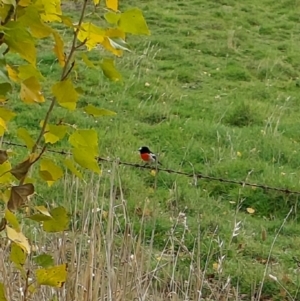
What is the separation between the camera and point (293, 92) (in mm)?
7039

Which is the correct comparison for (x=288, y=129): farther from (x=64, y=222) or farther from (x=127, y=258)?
(x=64, y=222)

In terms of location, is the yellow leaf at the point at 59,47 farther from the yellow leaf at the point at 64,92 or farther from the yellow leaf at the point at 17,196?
the yellow leaf at the point at 17,196

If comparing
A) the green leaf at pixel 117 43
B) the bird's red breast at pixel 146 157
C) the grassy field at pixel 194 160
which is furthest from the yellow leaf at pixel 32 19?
the bird's red breast at pixel 146 157

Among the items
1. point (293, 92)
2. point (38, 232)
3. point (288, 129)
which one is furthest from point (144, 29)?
point (293, 92)

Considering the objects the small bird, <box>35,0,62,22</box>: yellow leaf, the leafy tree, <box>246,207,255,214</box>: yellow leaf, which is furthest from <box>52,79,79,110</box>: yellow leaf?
the small bird

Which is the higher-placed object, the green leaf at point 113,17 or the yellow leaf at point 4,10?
the yellow leaf at point 4,10

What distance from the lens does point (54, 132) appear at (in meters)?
1.25

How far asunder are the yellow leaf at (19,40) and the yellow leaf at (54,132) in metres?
0.13

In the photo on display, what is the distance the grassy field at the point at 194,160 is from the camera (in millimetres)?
2396

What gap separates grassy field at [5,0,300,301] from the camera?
2.40 metres

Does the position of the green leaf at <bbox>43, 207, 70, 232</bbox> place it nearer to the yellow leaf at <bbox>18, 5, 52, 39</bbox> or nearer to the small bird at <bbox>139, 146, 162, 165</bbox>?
the yellow leaf at <bbox>18, 5, 52, 39</bbox>

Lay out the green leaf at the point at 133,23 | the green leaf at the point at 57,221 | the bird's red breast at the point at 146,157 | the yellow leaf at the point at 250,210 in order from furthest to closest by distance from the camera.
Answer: the bird's red breast at the point at 146,157 → the yellow leaf at the point at 250,210 → the green leaf at the point at 57,221 → the green leaf at the point at 133,23

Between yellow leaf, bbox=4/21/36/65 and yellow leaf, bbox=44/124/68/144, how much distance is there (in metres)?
0.13

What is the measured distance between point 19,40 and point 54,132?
0.21 m
